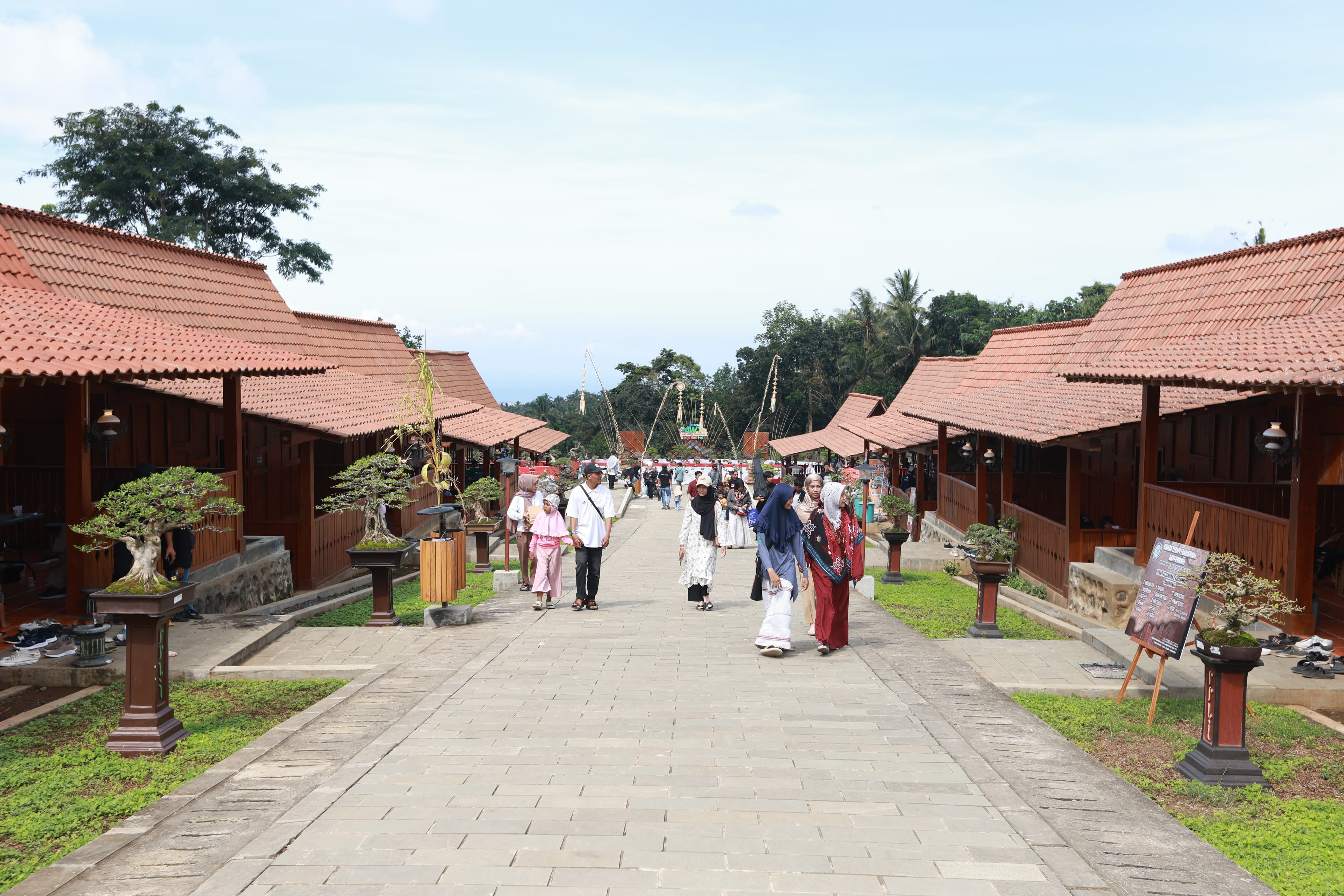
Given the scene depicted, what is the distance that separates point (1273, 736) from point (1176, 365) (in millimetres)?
4124

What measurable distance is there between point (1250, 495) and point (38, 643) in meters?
13.4

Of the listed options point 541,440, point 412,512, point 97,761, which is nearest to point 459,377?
point 541,440

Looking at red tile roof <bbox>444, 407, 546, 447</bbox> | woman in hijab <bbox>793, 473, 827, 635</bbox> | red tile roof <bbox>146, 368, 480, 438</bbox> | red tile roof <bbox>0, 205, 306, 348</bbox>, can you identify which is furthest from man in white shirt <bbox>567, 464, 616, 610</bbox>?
red tile roof <bbox>444, 407, 546, 447</bbox>

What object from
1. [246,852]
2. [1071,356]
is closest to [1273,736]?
[246,852]

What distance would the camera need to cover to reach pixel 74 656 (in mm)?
8352

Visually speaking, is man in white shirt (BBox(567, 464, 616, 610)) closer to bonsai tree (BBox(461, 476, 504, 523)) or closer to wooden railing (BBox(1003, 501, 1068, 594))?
bonsai tree (BBox(461, 476, 504, 523))

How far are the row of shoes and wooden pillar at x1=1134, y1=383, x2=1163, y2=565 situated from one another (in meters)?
11.3

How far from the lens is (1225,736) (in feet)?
20.3

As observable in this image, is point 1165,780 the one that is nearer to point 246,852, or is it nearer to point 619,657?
point 619,657

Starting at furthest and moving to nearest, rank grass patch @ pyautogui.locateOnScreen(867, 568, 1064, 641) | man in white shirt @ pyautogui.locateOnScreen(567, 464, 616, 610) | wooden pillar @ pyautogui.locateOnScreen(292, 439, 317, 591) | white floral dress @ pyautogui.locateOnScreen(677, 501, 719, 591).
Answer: wooden pillar @ pyautogui.locateOnScreen(292, 439, 317, 591)
white floral dress @ pyautogui.locateOnScreen(677, 501, 719, 591)
man in white shirt @ pyautogui.locateOnScreen(567, 464, 616, 610)
grass patch @ pyautogui.locateOnScreen(867, 568, 1064, 641)

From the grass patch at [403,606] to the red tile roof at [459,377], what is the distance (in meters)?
15.1

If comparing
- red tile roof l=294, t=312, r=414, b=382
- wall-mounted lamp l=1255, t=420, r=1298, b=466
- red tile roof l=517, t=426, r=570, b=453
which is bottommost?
red tile roof l=517, t=426, r=570, b=453

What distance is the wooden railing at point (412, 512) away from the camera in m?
19.0

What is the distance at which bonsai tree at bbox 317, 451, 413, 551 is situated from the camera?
11109mm
